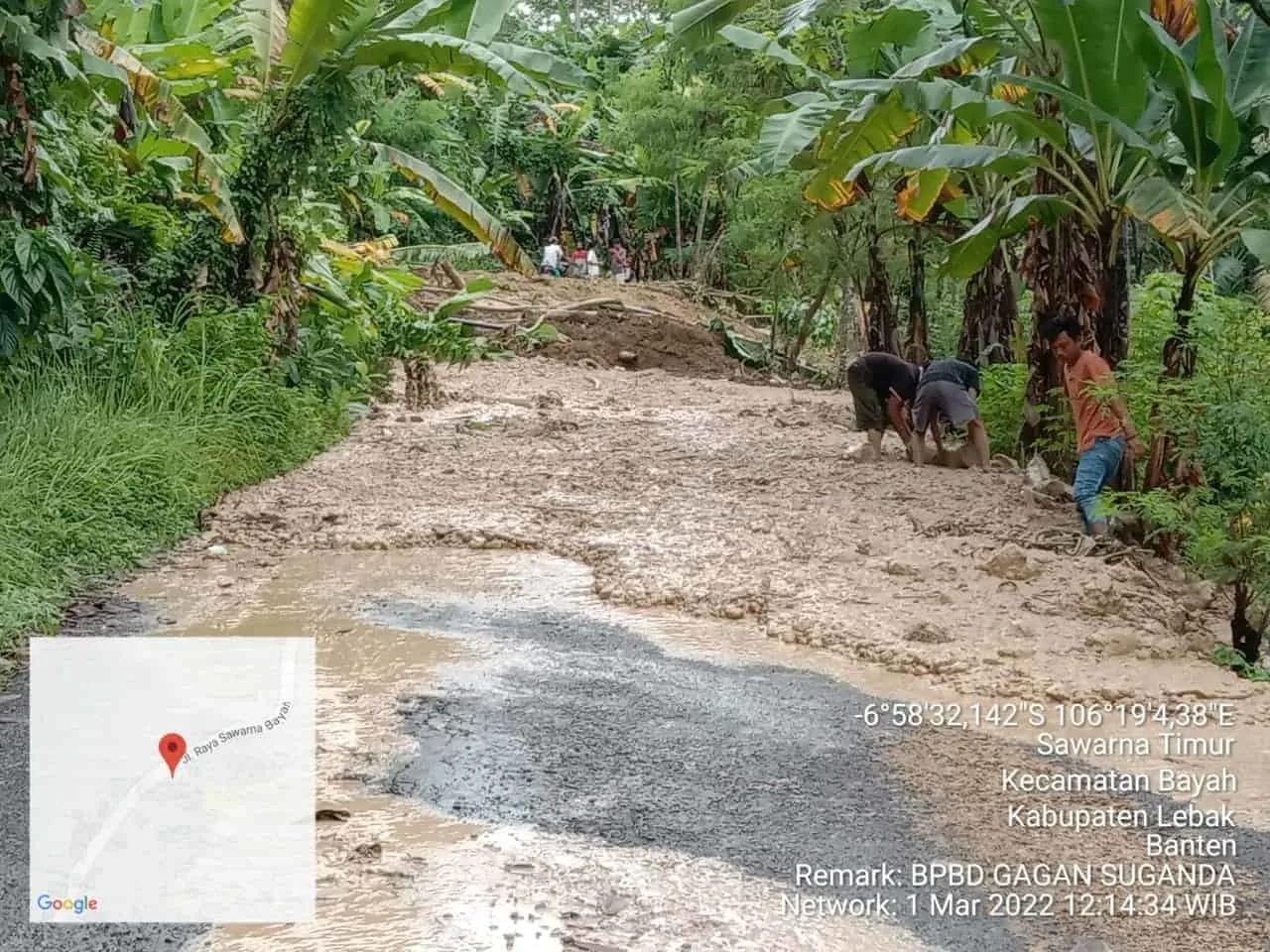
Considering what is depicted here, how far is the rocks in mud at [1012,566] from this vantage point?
20.3 ft

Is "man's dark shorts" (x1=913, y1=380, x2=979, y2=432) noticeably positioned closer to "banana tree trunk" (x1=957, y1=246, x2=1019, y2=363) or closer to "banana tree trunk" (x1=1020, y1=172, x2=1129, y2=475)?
"banana tree trunk" (x1=1020, y1=172, x2=1129, y2=475)

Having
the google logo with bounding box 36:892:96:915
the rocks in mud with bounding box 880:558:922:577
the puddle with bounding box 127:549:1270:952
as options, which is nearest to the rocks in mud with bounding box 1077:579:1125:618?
the rocks in mud with bounding box 880:558:922:577

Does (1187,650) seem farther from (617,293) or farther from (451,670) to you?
(617,293)

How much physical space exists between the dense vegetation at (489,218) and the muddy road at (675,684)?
0.64 meters

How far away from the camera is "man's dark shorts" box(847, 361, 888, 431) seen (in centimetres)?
973

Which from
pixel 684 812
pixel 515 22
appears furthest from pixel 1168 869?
pixel 515 22

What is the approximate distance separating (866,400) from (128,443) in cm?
501

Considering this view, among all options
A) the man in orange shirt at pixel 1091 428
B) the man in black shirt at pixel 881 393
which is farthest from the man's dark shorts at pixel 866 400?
the man in orange shirt at pixel 1091 428

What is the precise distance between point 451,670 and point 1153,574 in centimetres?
346

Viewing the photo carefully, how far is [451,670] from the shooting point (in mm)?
4992

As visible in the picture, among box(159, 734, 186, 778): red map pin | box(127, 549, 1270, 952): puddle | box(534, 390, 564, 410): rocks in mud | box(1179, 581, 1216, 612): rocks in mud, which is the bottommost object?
box(127, 549, 1270, 952): puddle

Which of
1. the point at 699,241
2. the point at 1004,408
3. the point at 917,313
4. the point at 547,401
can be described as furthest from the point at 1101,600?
the point at 699,241

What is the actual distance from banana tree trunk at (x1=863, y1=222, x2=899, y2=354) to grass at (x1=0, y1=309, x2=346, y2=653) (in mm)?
6465

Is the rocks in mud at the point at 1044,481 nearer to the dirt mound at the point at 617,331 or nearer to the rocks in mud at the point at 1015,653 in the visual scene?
the rocks in mud at the point at 1015,653
